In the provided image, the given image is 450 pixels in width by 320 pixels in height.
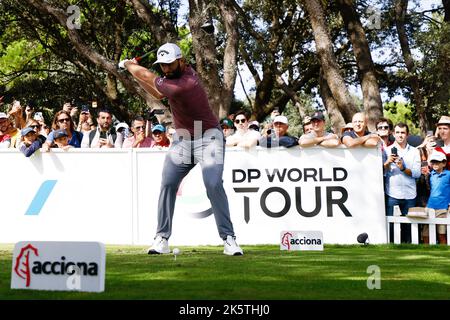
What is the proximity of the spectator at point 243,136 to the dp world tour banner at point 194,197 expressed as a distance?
15 centimetres

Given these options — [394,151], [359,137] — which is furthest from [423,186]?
[359,137]

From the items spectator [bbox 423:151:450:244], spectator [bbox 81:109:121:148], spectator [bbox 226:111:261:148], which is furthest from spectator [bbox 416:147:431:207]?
spectator [bbox 81:109:121:148]

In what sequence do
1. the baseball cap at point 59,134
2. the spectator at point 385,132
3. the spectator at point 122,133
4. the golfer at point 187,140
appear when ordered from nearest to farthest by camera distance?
the golfer at point 187,140 → the spectator at point 385,132 → the baseball cap at point 59,134 → the spectator at point 122,133

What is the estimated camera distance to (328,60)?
72.5 ft

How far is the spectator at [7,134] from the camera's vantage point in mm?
13180

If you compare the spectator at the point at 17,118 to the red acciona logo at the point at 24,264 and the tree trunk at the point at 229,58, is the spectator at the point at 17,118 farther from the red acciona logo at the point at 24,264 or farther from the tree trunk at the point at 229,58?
the red acciona logo at the point at 24,264

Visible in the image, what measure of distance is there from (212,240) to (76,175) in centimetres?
228

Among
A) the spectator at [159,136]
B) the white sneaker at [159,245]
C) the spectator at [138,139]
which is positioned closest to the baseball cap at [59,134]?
the spectator at [138,139]

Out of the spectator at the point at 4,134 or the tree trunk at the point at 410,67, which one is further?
the tree trunk at the point at 410,67

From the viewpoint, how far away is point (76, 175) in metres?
12.4

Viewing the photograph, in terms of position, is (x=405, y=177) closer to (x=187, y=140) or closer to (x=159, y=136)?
(x=159, y=136)

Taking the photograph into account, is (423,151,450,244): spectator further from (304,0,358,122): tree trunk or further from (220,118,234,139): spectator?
(304,0,358,122): tree trunk

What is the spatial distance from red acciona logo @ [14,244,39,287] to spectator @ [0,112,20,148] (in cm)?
739

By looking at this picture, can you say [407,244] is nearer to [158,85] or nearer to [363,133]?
[363,133]
